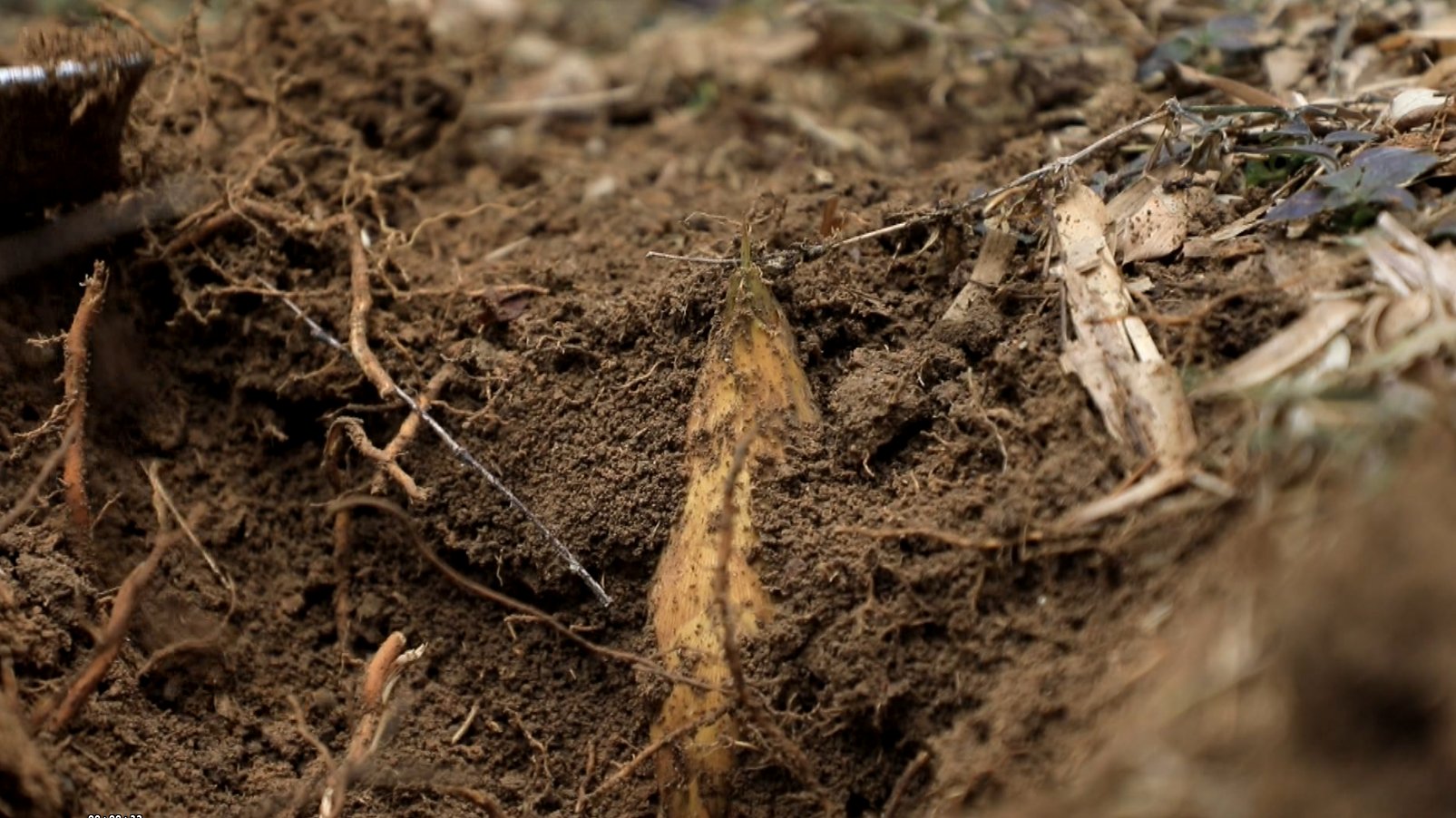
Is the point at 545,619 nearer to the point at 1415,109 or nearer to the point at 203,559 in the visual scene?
the point at 203,559

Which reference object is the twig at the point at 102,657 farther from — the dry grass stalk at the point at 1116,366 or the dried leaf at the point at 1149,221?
the dried leaf at the point at 1149,221

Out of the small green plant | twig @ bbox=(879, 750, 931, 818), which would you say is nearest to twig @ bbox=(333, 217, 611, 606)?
twig @ bbox=(879, 750, 931, 818)

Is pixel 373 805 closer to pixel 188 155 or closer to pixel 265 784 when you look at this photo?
pixel 265 784

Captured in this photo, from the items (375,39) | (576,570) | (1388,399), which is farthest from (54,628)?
(1388,399)

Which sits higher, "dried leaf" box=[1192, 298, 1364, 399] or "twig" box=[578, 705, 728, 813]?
"dried leaf" box=[1192, 298, 1364, 399]

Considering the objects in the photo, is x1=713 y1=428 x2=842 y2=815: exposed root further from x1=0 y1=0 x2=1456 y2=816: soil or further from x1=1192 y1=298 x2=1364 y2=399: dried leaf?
x1=1192 y1=298 x2=1364 y2=399: dried leaf
